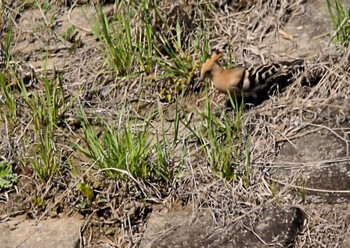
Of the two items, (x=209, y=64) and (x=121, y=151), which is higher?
(x=209, y=64)

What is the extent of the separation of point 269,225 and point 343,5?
77.9 inches

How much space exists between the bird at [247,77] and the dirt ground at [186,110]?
0.09 m

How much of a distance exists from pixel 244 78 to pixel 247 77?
0.03 meters

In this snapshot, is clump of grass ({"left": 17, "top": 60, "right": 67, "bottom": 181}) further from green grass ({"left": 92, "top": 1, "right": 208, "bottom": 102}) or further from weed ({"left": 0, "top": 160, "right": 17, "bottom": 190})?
green grass ({"left": 92, "top": 1, "right": 208, "bottom": 102})

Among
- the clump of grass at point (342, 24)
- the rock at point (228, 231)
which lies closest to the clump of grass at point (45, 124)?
the rock at point (228, 231)

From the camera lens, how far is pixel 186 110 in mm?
6273

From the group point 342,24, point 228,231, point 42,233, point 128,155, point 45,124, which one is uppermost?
point 342,24

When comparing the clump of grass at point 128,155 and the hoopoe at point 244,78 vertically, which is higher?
the hoopoe at point 244,78

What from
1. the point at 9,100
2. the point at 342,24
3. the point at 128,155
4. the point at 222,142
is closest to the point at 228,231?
the point at 222,142

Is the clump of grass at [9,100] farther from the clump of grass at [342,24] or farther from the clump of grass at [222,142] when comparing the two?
the clump of grass at [342,24]

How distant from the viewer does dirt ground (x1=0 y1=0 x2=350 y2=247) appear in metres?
5.54

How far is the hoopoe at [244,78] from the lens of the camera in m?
5.96

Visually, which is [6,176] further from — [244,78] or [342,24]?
[342,24]

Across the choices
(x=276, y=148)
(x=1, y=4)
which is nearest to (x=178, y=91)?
(x=276, y=148)
